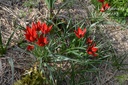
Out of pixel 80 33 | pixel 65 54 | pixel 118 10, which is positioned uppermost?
pixel 118 10

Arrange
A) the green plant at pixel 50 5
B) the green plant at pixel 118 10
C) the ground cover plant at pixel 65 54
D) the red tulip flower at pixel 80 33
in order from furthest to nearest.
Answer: the green plant at pixel 118 10, the green plant at pixel 50 5, the red tulip flower at pixel 80 33, the ground cover plant at pixel 65 54

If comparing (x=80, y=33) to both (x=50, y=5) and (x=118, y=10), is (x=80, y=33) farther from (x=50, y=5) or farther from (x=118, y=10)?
(x=118, y=10)

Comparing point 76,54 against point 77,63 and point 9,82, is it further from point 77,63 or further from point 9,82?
point 9,82

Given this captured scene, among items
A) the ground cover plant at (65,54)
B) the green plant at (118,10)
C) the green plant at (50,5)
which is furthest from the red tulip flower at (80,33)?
the green plant at (118,10)

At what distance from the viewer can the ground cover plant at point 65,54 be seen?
2447 millimetres

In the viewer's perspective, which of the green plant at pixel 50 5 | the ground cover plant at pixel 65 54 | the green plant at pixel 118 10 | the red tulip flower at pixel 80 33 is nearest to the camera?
the ground cover plant at pixel 65 54

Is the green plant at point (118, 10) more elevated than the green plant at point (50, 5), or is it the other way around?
the green plant at point (50, 5)

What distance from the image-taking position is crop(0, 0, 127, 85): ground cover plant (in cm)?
245

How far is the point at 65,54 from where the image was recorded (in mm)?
2795

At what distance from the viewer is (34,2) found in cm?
334

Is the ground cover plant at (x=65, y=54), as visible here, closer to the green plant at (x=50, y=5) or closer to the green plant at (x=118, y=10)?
the green plant at (x=50, y=5)

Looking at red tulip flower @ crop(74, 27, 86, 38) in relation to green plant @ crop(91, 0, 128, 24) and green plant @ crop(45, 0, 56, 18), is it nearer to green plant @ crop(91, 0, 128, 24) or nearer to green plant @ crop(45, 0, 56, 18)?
green plant @ crop(45, 0, 56, 18)

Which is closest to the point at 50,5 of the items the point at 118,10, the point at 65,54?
the point at 65,54

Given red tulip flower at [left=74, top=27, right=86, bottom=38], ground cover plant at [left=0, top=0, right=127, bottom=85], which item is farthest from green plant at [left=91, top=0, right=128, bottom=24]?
red tulip flower at [left=74, top=27, right=86, bottom=38]
